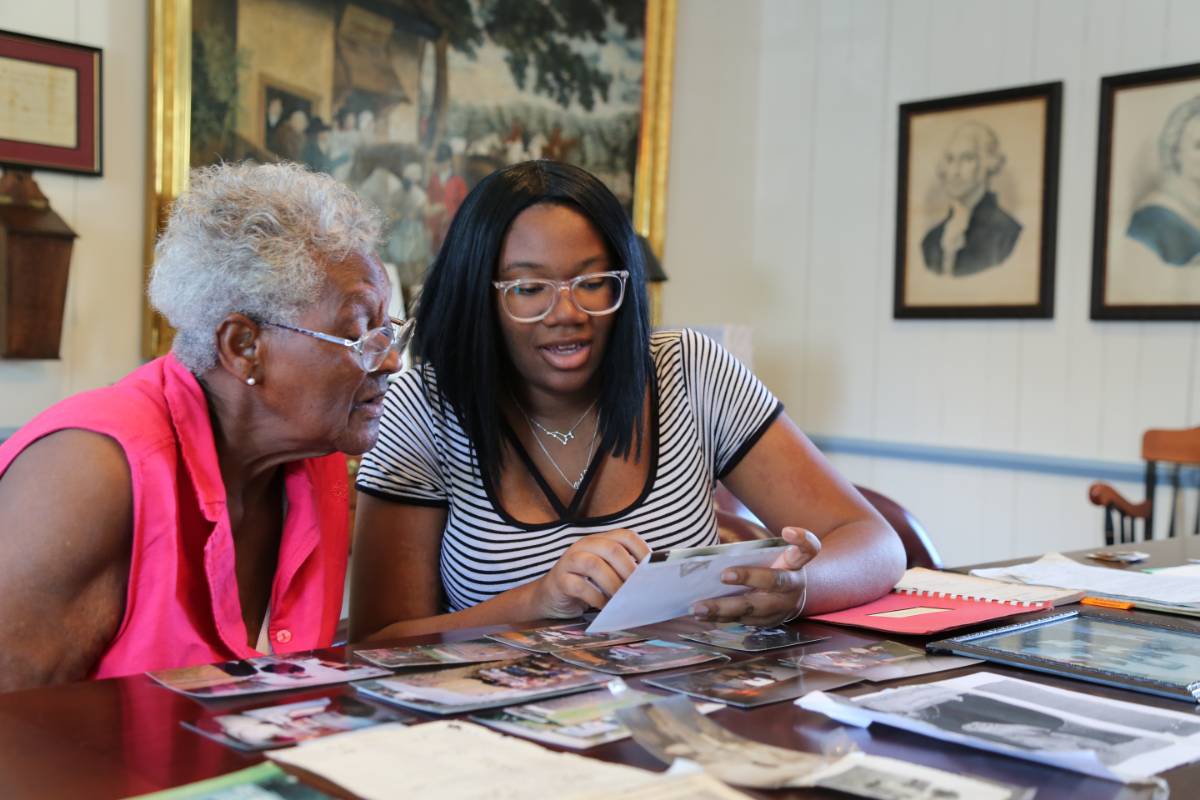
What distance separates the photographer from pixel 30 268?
349 centimetres

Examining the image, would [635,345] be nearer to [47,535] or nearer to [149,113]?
[47,535]

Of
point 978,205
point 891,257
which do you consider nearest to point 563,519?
point 978,205

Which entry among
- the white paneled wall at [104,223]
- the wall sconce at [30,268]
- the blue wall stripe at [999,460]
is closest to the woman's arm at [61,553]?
the wall sconce at [30,268]

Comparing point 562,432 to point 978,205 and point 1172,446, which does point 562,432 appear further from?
point 978,205

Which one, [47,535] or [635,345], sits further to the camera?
[635,345]

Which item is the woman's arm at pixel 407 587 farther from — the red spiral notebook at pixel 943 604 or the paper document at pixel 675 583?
the red spiral notebook at pixel 943 604

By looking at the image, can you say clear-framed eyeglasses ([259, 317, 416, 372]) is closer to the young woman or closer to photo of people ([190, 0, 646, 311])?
the young woman

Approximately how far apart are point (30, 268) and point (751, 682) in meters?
3.01

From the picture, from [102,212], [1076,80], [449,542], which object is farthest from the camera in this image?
[1076,80]

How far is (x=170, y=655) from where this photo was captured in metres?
1.48

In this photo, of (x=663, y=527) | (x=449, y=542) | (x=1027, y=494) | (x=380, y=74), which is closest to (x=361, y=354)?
(x=449, y=542)

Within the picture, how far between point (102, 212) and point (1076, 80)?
3711mm

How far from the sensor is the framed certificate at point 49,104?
349 centimetres

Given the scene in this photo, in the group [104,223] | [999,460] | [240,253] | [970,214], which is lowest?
[999,460]
